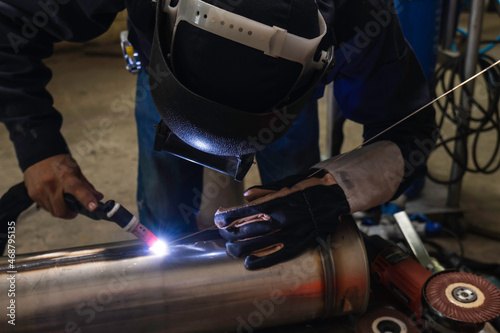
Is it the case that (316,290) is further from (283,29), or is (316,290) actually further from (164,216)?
(164,216)

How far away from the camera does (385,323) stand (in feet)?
2.97

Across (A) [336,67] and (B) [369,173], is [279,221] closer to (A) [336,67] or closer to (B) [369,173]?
(B) [369,173]

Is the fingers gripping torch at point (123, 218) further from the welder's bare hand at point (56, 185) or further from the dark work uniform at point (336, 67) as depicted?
the dark work uniform at point (336, 67)

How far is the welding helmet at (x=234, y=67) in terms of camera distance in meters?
0.73

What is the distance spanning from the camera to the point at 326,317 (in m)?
0.96

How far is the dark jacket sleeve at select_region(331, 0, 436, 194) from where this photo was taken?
1.07 meters

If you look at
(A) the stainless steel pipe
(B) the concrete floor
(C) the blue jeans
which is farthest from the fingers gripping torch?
(B) the concrete floor

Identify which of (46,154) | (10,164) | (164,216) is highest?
(46,154)

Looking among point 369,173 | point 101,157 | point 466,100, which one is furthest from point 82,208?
point 101,157

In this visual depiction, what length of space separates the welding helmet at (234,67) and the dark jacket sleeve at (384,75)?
263 mm

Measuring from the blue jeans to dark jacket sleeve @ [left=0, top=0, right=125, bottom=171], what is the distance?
269 mm

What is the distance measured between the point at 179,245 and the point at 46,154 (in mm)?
457

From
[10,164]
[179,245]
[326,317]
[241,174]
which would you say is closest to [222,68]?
[241,174]

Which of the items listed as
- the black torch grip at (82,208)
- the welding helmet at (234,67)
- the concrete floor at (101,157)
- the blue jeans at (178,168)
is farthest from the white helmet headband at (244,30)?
the concrete floor at (101,157)
